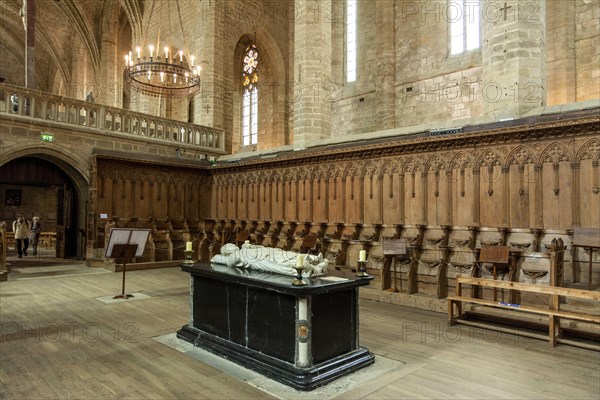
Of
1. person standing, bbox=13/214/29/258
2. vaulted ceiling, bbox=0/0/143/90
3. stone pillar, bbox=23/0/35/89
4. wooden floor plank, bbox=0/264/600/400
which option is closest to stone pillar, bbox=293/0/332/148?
wooden floor plank, bbox=0/264/600/400

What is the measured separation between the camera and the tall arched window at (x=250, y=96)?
18.4m

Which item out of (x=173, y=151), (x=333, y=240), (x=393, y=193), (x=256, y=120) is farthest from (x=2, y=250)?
(x=256, y=120)

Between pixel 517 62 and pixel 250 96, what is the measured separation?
13.1 meters

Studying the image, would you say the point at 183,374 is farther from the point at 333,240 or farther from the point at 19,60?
the point at 19,60

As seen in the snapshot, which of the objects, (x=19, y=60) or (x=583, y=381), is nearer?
(x=583, y=381)

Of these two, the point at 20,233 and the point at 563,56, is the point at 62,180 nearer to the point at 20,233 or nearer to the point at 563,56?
the point at 20,233

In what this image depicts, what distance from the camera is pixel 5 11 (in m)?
21.5

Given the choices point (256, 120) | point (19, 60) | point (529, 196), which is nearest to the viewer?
point (529, 196)

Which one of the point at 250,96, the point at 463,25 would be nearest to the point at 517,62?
the point at 463,25

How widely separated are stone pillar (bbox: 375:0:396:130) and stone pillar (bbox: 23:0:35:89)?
10141 mm

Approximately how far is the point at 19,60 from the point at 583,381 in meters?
32.1

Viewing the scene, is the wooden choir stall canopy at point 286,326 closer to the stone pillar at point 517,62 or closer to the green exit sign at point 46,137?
the stone pillar at point 517,62

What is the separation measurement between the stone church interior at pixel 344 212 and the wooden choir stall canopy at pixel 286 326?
2 centimetres

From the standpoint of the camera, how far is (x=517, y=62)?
24.3 feet
